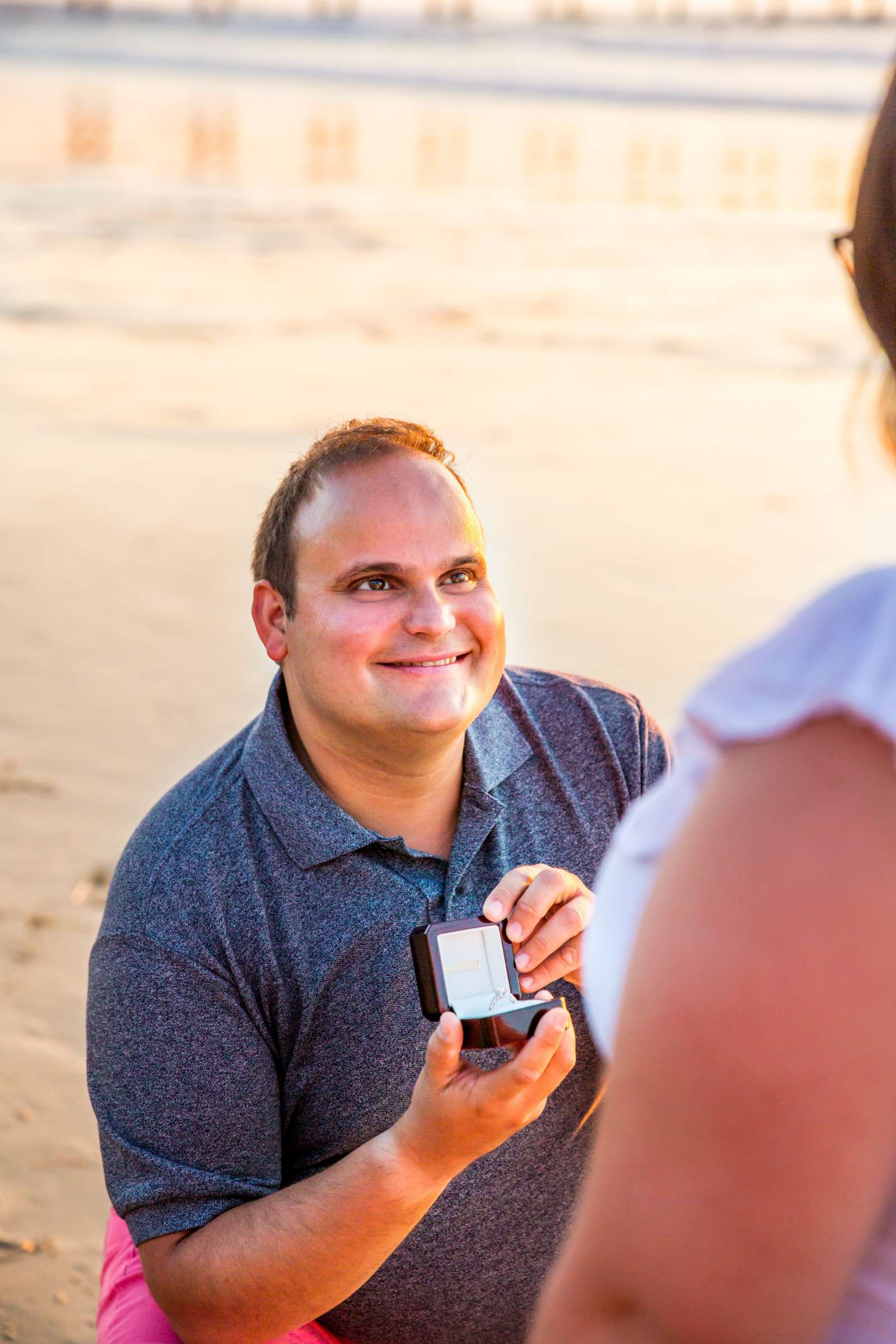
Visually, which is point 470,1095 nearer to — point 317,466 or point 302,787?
point 302,787

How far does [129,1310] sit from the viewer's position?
2543 millimetres

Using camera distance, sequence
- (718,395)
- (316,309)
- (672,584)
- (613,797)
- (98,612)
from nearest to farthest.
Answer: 1. (613,797)
2. (98,612)
3. (672,584)
4. (718,395)
5. (316,309)

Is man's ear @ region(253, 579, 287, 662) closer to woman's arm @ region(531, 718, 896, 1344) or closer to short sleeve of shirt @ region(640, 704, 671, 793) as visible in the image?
short sleeve of shirt @ region(640, 704, 671, 793)

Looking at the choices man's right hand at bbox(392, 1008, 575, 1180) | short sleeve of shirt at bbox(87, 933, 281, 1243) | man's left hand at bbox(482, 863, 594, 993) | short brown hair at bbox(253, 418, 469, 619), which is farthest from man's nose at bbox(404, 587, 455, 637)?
man's right hand at bbox(392, 1008, 575, 1180)

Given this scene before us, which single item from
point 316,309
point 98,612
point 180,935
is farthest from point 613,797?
point 316,309

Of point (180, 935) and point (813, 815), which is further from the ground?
point (813, 815)

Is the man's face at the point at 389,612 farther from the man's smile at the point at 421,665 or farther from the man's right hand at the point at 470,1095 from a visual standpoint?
the man's right hand at the point at 470,1095

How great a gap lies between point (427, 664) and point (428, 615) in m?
0.08

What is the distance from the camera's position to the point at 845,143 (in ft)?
79.2

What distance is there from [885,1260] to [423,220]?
55.2 ft

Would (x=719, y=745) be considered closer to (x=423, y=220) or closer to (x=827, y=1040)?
(x=827, y=1040)

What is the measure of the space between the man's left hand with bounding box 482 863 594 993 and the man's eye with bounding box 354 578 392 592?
58 cm

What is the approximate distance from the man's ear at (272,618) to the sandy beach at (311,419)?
1440 millimetres

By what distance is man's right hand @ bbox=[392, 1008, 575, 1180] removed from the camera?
6.39 ft
